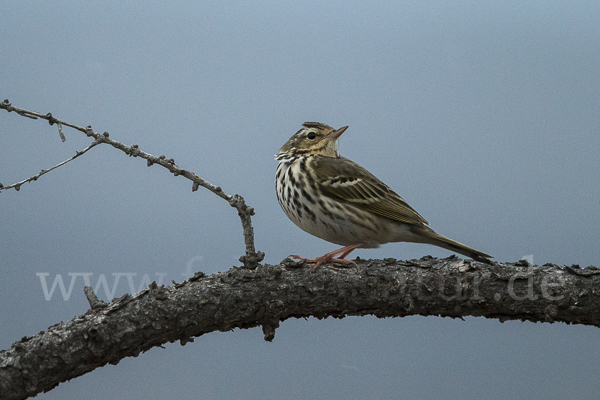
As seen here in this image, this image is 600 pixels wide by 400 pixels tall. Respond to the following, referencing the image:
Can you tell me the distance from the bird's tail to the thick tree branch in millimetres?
153

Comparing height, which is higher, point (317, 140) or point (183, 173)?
point (317, 140)

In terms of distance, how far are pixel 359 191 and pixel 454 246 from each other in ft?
2.74

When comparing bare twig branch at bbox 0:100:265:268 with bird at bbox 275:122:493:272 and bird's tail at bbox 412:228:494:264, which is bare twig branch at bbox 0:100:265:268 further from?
bird's tail at bbox 412:228:494:264

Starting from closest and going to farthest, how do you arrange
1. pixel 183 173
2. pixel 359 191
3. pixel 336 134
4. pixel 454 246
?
pixel 183 173
pixel 454 246
pixel 359 191
pixel 336 134

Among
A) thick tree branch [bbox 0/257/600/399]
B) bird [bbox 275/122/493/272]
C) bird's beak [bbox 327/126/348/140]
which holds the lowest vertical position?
thick tree branch [bbox 0/257/600/399]

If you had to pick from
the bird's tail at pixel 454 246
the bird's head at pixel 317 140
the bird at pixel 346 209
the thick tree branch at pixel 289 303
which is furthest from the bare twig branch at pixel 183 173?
the bird's tail at pixel 454 246

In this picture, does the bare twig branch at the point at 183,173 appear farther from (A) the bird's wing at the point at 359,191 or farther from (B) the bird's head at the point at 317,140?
(B) the bird's head at the point at 317,140

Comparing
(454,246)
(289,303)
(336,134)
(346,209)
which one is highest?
(336,134)

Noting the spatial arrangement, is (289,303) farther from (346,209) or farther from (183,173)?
(183,173)

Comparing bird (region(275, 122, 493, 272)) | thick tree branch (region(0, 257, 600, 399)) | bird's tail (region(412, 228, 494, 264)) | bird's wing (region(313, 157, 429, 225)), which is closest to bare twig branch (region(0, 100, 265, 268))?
thick tree branch (region(0, 257, 600, 399))

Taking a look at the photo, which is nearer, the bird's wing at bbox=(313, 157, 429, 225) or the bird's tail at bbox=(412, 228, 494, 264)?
the bird's tail at bbox=(412, 228, 494, 264)

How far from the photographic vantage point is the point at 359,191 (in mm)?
4613

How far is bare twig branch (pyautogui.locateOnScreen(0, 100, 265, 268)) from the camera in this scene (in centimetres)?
373

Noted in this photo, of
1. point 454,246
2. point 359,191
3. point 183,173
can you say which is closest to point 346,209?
point 359,191
